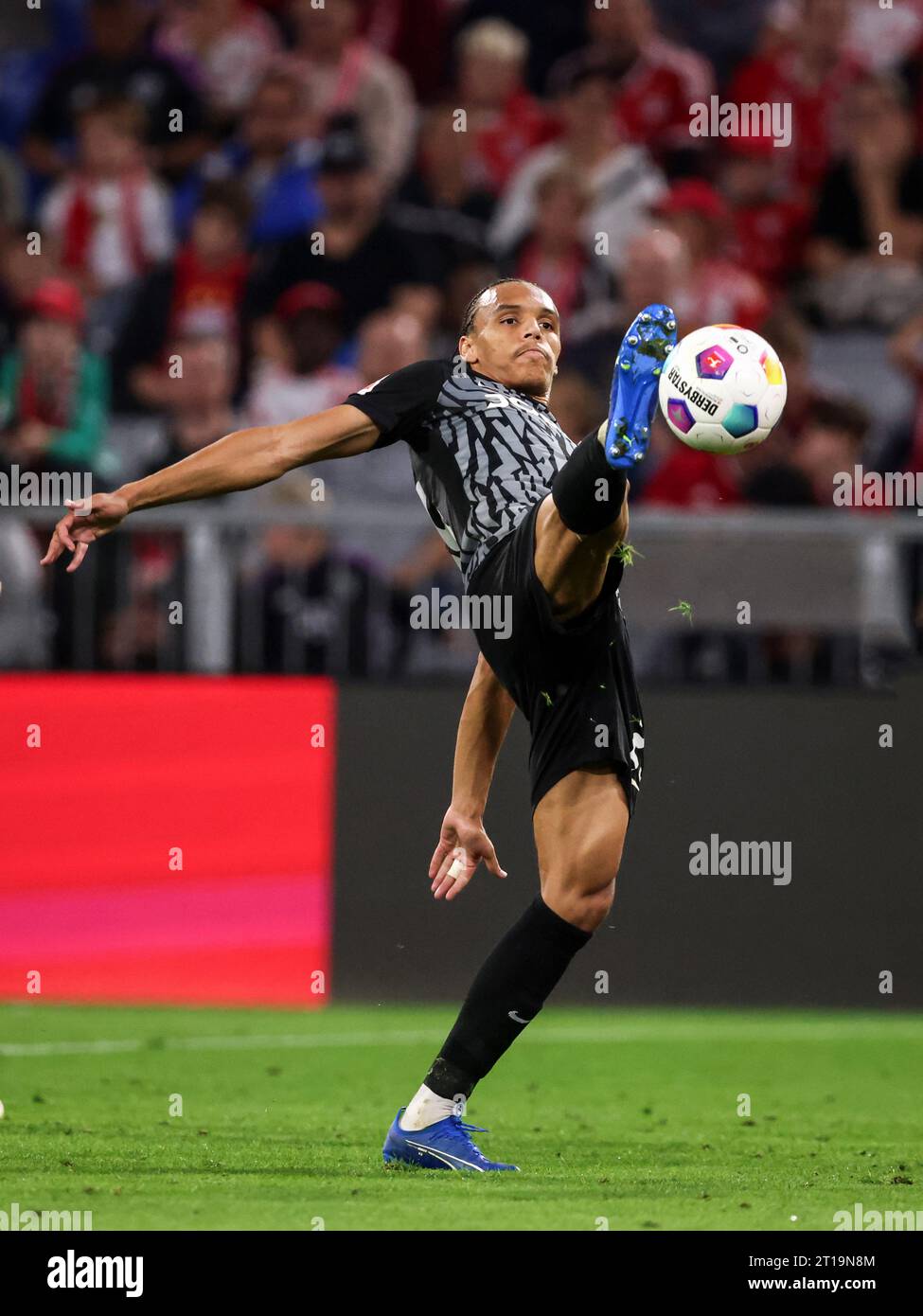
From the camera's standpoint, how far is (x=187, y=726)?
416 inches

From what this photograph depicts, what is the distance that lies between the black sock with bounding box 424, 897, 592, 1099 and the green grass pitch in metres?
0.35

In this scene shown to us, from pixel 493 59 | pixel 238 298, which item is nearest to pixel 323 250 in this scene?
pixel 238 298

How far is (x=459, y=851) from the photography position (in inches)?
259

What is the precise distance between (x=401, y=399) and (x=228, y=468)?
718 mm

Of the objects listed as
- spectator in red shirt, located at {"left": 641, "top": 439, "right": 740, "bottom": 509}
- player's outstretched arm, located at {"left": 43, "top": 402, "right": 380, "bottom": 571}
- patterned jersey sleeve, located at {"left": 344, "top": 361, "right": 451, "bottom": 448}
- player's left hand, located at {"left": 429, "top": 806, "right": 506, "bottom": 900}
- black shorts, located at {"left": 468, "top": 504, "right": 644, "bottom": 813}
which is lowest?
player's left hand, located at {"left": 429, "top": 806, "right": 506, "bottom": 900}

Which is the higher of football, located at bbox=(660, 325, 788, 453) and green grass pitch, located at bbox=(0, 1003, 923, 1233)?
football, located at bbox=(660, 325, 788, 453)

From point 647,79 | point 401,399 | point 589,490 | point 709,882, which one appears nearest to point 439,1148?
point 589,490

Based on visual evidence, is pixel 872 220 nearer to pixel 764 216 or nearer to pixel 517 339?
pixel 764 216

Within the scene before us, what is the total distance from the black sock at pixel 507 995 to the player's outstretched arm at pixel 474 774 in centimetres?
51

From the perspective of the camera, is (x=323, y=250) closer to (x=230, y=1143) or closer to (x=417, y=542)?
(x=417, y=542)

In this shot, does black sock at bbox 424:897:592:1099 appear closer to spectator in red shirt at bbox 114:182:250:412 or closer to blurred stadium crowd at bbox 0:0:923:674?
blurred stadium crowd at bbox 0:0:923:674

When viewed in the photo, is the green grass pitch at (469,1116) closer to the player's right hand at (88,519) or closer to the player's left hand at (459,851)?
the player's left hand at (459,851)

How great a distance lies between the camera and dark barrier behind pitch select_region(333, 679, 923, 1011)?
407 inches

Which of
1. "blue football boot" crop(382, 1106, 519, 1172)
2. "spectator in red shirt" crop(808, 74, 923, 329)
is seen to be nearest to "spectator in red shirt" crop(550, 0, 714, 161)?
"spectator in red shirt" crop(808, 74, 923, 329)
